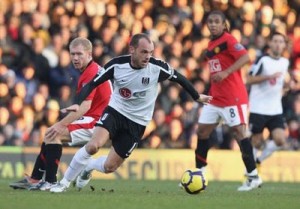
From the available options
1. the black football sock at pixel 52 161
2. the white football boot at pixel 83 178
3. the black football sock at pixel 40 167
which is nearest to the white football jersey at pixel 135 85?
the black football sock at pixel 52 161

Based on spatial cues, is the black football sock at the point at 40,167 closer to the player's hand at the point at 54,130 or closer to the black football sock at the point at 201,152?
the player's hand at the point at 54,130

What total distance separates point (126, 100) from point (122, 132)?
488 millimetres

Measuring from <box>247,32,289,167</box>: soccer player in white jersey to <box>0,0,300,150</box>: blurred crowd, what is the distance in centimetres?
177

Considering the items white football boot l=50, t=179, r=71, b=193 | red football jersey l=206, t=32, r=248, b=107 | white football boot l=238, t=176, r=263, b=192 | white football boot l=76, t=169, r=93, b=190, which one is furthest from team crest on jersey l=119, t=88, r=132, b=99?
white football boot l=238, t=176, r=263, b=192

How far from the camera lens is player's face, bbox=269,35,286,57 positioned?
16391 millimetres

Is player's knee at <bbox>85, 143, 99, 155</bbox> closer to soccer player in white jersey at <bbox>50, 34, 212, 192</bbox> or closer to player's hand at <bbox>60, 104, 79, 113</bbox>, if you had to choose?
soccer player in white jersey at <bbox>50, 34, 212, 192</bbox>

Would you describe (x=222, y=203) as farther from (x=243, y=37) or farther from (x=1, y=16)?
(x=243, y=37)

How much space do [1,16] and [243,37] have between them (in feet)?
21.6

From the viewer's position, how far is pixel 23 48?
68.0ft

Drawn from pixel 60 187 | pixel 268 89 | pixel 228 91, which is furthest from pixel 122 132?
pixel 268 89

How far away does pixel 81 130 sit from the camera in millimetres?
12766

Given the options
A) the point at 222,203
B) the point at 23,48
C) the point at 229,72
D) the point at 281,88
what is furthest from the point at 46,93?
the point at 222,203

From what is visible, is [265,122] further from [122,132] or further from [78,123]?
[78,123]

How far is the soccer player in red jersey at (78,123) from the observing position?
40.7 ft
